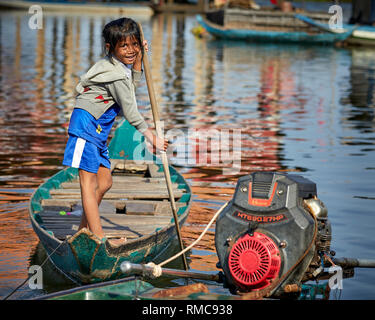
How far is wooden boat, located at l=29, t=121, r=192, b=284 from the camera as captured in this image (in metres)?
6.08

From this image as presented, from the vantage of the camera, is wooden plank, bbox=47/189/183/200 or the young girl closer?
the young girl

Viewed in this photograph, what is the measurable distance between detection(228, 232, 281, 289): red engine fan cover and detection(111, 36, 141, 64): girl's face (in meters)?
1.95

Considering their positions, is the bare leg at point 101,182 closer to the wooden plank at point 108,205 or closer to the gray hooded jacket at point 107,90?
the gray hooded jacket at point 107,90

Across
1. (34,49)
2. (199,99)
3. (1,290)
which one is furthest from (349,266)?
(34,49)

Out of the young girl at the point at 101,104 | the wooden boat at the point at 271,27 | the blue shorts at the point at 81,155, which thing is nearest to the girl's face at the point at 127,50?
the young girl at the point at 101,104

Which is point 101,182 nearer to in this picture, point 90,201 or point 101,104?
point 90,201

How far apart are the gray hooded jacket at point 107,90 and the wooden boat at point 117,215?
1043mm

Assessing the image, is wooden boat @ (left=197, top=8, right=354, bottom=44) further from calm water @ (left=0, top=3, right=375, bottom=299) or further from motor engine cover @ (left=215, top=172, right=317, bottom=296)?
motor engine cover @ (left=215, top=172, right=317, bottom=296)

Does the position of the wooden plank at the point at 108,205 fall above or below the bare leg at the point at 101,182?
below

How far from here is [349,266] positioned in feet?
19.2

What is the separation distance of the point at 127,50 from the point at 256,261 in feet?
7.12

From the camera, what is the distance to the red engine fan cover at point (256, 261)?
4.99 metres

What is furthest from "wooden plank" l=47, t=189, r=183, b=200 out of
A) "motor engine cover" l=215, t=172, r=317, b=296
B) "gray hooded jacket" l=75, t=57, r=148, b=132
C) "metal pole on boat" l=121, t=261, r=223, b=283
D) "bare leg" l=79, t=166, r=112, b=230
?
"motor engine cover" l=215, t=172, r=317, b=296

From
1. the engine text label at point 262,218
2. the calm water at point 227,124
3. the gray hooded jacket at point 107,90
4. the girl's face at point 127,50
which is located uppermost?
the girl's face at point 127,50
